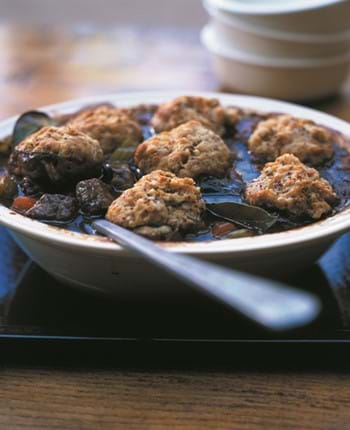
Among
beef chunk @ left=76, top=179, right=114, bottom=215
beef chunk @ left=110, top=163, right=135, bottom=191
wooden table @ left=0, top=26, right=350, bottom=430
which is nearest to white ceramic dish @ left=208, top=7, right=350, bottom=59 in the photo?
beef chunk @ left=110, top=163, right=135, bottom=191

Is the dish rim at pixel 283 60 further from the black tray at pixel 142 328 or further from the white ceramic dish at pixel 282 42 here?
the black tray at pixel 142 328

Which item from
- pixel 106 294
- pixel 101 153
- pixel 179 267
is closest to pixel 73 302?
pixel 106 294

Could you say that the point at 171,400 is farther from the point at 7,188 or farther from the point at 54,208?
the point at 7,188

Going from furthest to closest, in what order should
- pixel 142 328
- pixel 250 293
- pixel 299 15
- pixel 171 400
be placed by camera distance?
pixel 299 15
pixel 142 328
pixel 171 400
pixel 250 293

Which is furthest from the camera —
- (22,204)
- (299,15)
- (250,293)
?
(299,15)

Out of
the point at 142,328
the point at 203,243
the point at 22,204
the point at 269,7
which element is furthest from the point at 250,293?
the point at 269,7

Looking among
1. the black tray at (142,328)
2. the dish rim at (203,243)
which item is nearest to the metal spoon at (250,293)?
the dish rim at (203,243)

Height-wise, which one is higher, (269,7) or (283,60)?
(269,7)
